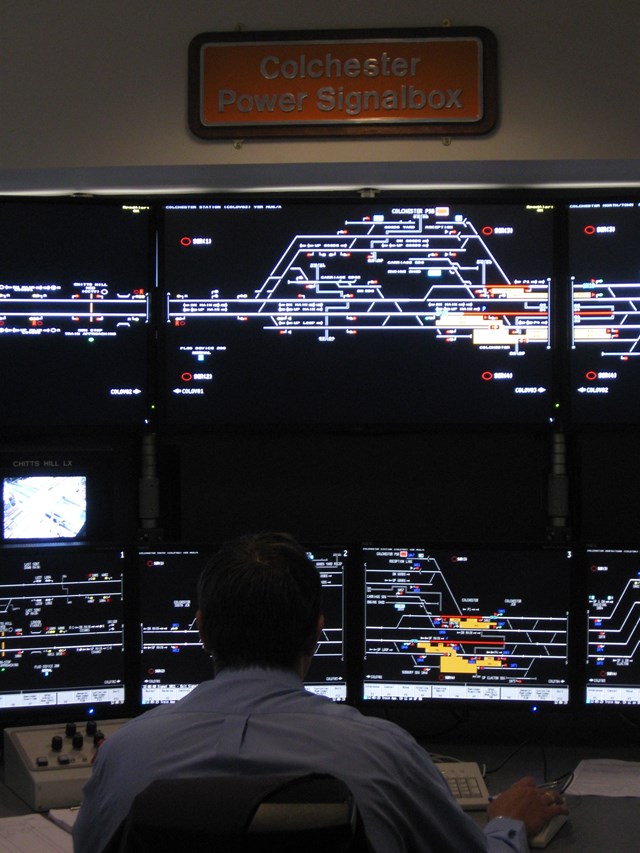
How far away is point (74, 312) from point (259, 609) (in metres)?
1.28

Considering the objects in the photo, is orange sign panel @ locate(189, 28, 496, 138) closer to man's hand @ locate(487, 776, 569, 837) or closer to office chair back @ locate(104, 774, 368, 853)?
man's hand @ locate(487, 776, 569, 837)

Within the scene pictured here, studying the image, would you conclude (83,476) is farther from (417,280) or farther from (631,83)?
(631,83)

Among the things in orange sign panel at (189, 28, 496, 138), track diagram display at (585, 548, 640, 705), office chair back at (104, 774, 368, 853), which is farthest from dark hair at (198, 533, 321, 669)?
orange sign panel at (189, 28, 496, 138)

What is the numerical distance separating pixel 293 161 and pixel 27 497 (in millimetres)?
1097

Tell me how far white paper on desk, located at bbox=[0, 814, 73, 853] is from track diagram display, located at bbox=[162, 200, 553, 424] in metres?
0.99

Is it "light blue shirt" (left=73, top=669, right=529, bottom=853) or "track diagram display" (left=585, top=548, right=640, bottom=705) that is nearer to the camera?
"light blue shirt" (left=73, top=669, right=529, bottom=853)

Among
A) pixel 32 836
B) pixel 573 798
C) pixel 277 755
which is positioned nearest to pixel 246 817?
pixel 277 755

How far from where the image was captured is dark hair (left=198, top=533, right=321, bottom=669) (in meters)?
1.54

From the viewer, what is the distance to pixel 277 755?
1345 mm

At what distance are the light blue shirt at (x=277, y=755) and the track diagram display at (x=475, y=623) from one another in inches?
38.6

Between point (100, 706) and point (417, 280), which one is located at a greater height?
point (417, 280)

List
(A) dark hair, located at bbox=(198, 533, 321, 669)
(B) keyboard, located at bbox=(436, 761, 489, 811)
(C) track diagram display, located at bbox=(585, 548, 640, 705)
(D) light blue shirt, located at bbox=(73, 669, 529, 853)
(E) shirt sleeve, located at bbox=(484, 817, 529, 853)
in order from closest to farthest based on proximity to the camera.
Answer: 1. (D) light blue shirt, located at bbox=(73, 669, 529, 853)
2. (A) dark hair, located at bbox=(198, 533, 321, 669)
3. (E) shirt sleeve, located at bbox=(484, 817, 529, 853)
4. (B) keyboard, located at bbox=(436, 761, 489, 811)
5. (C) track diagram display, located at bbox=(585, 548, 640, 705)

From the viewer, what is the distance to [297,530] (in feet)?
9.29

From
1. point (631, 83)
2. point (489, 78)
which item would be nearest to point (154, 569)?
point (489, 78)
